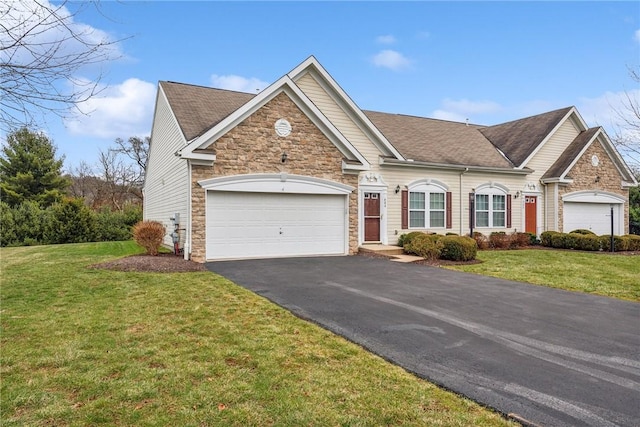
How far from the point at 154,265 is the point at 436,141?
14.4 metres

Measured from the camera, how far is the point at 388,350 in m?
4.60

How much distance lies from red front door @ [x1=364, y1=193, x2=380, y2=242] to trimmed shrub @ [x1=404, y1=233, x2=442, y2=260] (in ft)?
6.34

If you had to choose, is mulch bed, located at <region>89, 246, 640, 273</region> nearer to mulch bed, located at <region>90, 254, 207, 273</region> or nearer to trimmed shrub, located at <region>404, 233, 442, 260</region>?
mulch bed, located at <region>90, 254, 207, 273</region>

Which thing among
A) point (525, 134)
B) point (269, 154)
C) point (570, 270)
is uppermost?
point (525, 134)

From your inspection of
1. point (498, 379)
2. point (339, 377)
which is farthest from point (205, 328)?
point (498, 379)

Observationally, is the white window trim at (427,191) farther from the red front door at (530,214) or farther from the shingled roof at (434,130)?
the red front door at (530,214)

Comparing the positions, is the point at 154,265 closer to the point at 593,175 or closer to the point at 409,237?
the point at 409,237

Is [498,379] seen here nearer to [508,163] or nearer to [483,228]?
[483,228]

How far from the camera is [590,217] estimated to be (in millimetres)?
20531

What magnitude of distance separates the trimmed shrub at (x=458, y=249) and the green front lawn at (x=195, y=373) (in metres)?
8.04

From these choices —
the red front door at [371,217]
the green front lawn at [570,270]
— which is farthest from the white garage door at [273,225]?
the green front lawn at [570,270]

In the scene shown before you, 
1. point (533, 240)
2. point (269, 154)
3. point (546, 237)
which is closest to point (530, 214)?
point (533, 240)

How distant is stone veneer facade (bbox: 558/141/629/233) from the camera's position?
768 inches

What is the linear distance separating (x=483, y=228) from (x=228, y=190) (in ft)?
39.6
